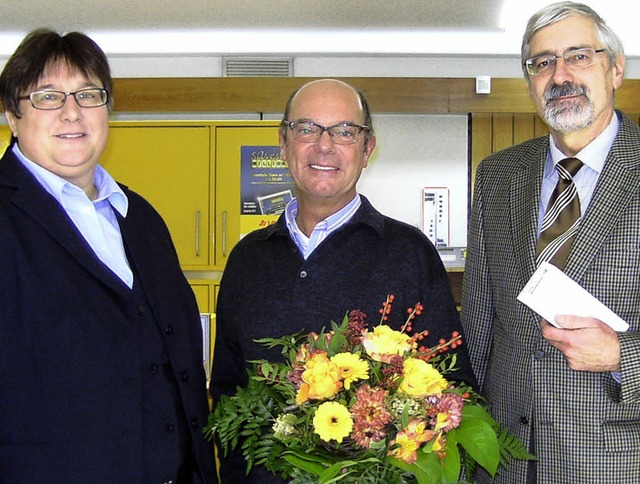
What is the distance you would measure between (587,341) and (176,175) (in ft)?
15.6

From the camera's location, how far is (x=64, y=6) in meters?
6.69

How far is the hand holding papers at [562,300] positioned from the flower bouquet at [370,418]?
378 mm

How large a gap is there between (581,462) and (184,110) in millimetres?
5886

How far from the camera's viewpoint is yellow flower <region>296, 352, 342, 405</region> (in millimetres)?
1364

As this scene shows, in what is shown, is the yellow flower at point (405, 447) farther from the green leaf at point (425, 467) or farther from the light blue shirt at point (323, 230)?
the light blue shirt at point (323, 230)

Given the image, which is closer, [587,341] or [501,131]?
[587,341]

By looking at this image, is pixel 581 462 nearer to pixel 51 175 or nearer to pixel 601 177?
pixel 601 177

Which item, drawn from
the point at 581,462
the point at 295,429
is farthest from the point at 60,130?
the point at 581,462

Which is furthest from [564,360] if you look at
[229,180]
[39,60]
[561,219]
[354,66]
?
[354,66]

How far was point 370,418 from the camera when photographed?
1.34 m

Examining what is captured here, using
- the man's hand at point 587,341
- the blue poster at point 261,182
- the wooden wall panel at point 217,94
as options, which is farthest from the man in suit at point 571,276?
the wooden wall panel at point 217,94

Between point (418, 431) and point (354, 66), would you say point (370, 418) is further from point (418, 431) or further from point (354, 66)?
point (354, 66)

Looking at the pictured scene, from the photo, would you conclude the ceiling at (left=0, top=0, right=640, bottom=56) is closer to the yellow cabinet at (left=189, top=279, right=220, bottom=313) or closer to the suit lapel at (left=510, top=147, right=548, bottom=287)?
the yellow cabinet at (left=189, top=279, right=220, bottom=313)

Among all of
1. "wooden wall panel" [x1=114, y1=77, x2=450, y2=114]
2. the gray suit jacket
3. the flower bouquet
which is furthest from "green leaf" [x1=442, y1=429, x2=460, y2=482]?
"wooden wall panel" [x1=114, y1=77, x2=450, y2=114]
